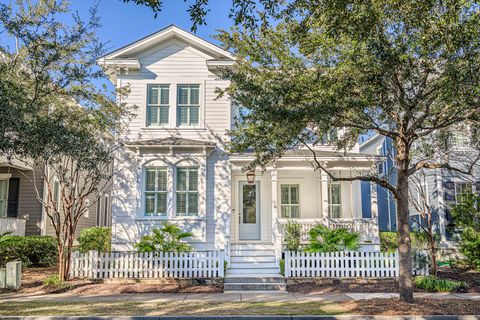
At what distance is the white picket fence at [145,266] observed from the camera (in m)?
12.6

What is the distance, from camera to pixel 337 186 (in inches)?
651

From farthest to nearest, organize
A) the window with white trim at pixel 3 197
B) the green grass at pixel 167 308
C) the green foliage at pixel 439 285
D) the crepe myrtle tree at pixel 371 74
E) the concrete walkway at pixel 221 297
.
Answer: the window with white trim at pixel 3 197 → the green foliage at pixel 439 285 → the concrete walkway at pixel 221 297 → the green grass at pixel 167 308 → the crepe myrtle tree at pixel 371 74

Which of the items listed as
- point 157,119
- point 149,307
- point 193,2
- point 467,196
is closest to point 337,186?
point 467,196

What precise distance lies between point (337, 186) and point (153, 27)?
921 cm

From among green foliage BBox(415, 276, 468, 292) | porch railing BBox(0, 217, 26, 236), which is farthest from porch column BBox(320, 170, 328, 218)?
porch railing BBox(0, 217, 26, 236)

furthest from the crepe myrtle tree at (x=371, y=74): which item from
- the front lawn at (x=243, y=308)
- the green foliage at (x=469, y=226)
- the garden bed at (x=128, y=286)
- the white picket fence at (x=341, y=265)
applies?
the green foliage at (x=469, y=226)

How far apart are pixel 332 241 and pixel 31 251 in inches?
430

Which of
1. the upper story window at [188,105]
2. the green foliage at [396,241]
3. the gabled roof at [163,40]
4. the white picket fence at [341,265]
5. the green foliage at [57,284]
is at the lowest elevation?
the green foliage at [57,284]

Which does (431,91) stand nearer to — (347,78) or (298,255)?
(347,78)

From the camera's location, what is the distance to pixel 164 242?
44.0ft

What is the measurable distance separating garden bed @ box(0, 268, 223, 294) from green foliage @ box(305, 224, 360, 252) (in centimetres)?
319

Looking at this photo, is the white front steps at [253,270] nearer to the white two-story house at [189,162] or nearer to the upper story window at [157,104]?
the white two-story house at [189,162]

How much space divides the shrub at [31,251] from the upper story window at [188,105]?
6.97 m

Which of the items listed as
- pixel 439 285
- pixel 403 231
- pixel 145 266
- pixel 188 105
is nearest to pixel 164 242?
→ pixel 145 266
